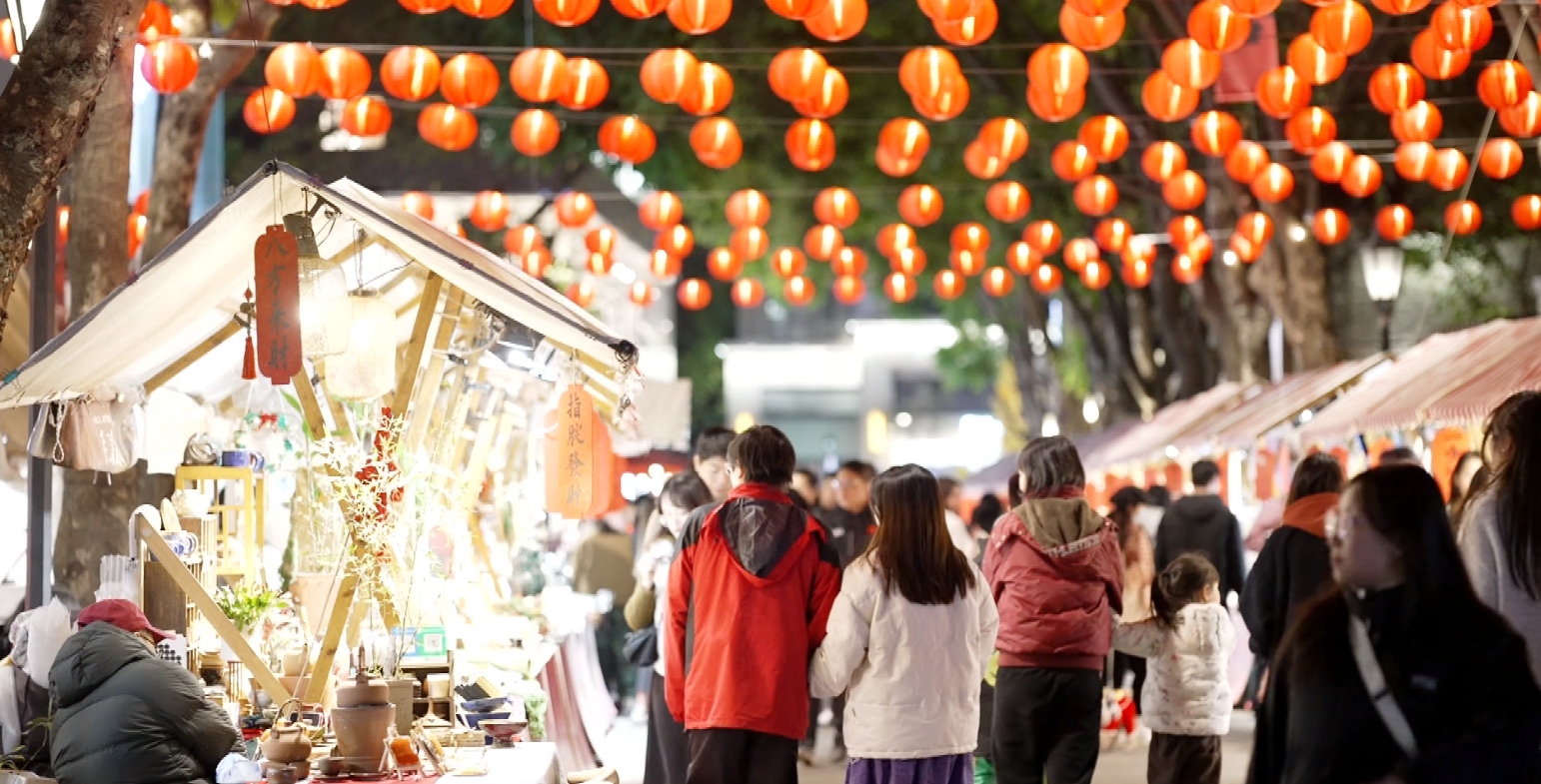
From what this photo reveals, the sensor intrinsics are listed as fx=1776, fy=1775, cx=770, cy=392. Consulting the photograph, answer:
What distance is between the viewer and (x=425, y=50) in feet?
46.8

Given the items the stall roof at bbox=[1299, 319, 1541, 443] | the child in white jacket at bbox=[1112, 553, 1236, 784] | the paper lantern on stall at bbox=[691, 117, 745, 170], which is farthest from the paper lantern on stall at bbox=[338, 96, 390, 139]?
the child in white jacket at bbox=[1112, 553, 1236, 784]

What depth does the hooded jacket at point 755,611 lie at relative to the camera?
6688 millimetres

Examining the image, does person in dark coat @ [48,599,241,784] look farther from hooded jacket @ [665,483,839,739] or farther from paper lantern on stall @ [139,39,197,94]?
paper lantern on stall @ [139,39,197,94]

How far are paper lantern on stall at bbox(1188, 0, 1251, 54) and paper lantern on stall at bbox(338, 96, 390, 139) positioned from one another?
285 inches

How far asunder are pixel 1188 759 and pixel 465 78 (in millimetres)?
8754

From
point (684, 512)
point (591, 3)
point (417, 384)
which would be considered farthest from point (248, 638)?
point (591, 3)

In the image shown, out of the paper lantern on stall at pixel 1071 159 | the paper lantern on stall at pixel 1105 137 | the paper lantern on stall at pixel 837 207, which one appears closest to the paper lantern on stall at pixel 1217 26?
the paper lantern on stall at pixel 1105 137

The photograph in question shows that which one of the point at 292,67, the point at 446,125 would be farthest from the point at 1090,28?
the point at 446,125

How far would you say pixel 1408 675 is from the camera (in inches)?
153

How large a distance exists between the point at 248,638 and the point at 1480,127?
18900 mm

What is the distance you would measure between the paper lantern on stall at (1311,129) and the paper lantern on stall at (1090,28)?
4004 millimetres

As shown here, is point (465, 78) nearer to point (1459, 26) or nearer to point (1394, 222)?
point (1459, 26)

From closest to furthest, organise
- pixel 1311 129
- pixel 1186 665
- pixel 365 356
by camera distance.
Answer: pixel 1186 665 → pixel 365 356 → pixel 1311 129

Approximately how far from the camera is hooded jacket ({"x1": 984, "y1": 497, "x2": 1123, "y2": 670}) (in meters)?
7.36
